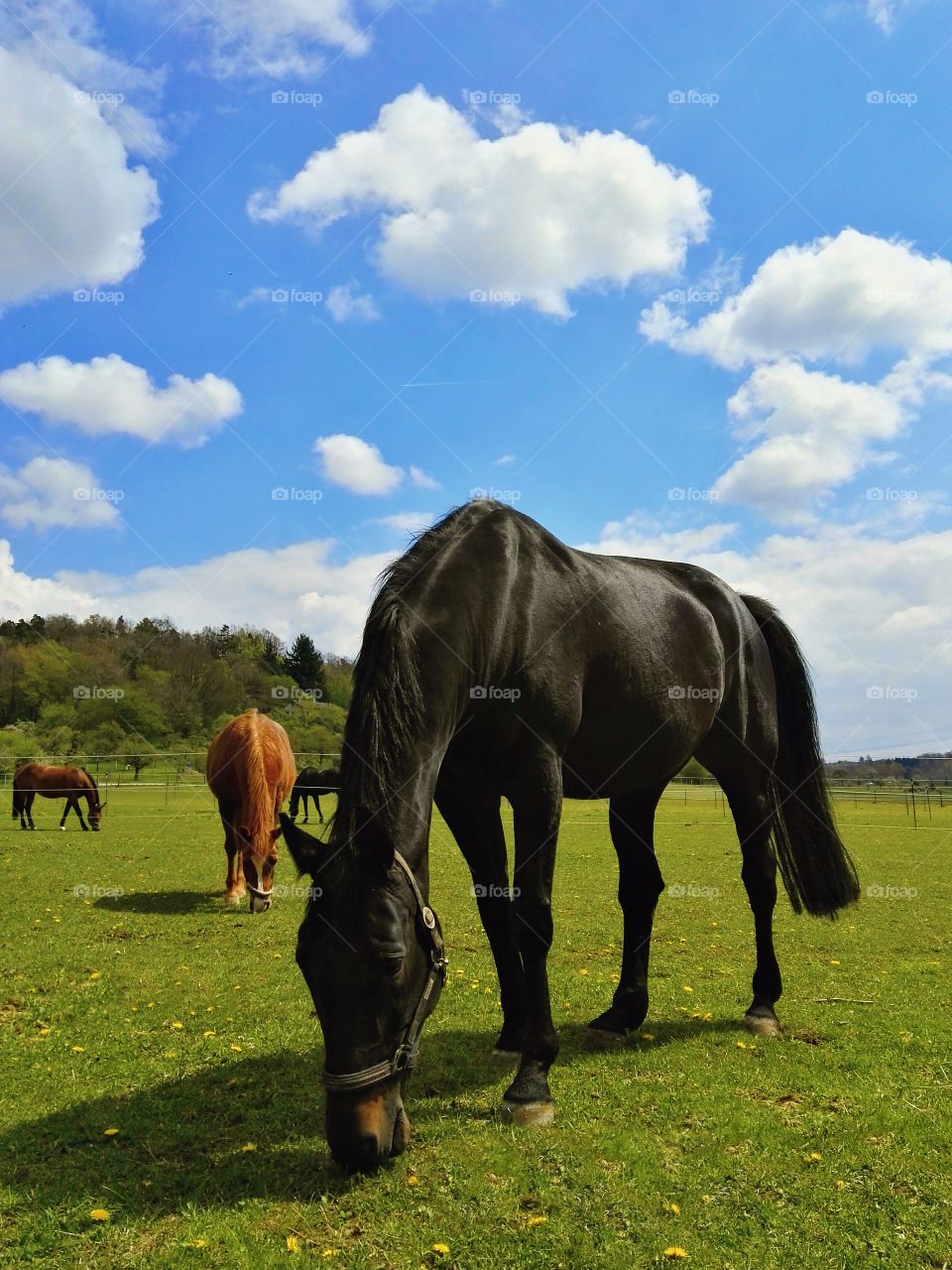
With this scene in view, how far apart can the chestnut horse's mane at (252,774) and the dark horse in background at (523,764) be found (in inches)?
216

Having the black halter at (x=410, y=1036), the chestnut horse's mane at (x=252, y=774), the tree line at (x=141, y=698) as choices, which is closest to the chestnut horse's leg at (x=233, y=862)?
the chestnut horse's mane at (x=252, y=774)

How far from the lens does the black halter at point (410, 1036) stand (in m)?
2.89

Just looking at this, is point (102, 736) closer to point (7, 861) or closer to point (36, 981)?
point (7, 861)

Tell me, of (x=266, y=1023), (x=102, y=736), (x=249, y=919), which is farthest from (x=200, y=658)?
(x=266, y=1023)

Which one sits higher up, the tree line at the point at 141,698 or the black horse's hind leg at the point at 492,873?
the tree line at the point at 141,698

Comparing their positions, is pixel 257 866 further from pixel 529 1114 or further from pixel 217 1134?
pixel 529 1114

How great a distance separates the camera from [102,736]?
181ft

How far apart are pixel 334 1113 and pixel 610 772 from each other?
2.51 meters

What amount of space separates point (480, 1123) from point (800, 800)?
3.47 meters

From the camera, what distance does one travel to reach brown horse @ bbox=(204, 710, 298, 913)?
9.71m

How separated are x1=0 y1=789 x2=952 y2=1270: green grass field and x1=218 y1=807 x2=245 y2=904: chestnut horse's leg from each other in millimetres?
2109

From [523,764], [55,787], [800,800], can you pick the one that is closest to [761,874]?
[800,800]

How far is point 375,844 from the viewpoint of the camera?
119 inches

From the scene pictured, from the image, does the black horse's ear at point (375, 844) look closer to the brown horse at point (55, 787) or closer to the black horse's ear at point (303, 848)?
the black horse's ear at point (303, 848)
